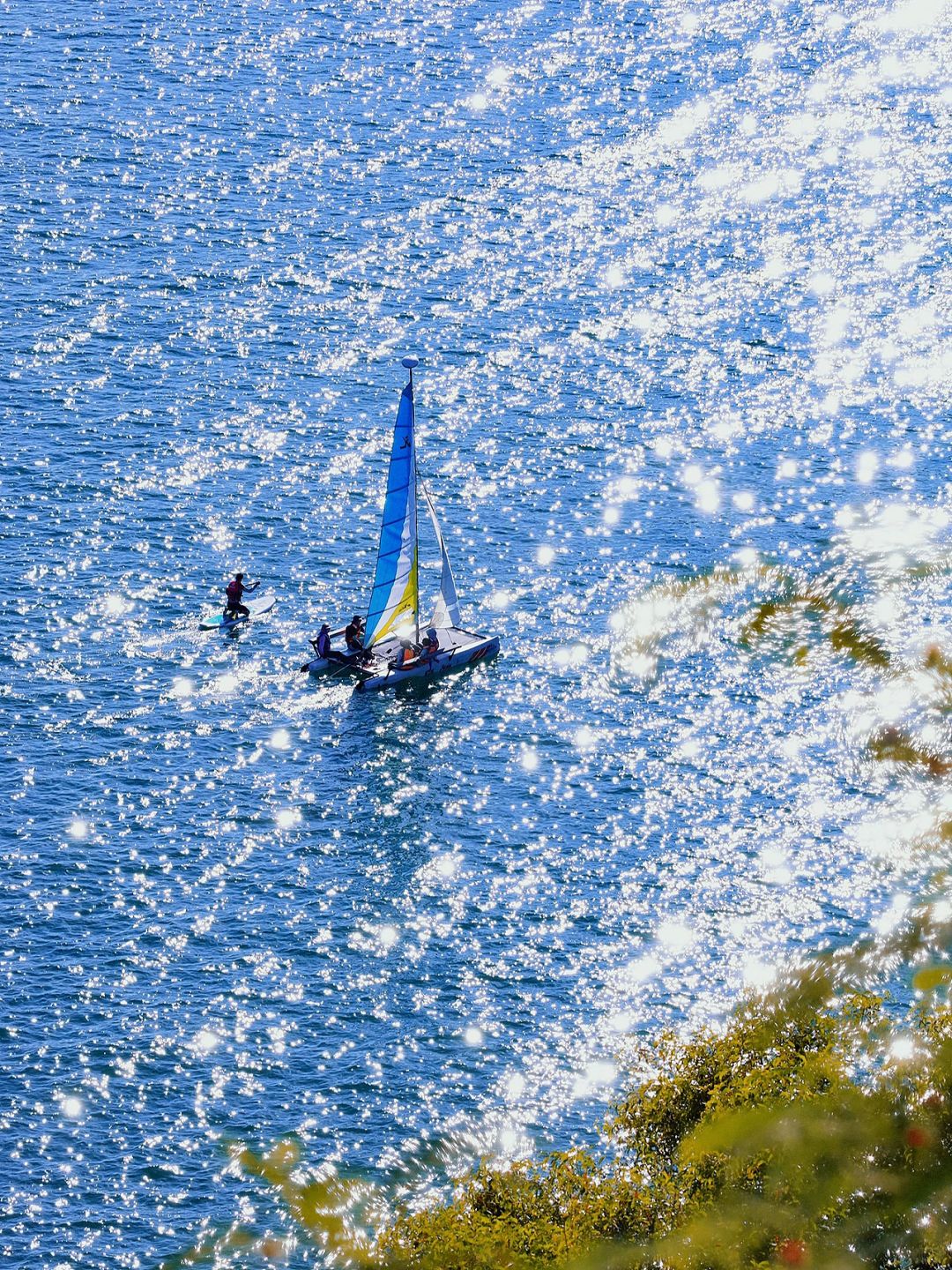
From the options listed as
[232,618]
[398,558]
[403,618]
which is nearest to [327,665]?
[403,618]

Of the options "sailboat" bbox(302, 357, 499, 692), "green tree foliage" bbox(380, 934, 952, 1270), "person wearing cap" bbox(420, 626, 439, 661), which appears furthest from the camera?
"person wearing cap" bbox(420, 626, 439, 661)

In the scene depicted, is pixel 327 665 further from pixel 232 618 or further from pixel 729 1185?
Answer: pixel 729 1185

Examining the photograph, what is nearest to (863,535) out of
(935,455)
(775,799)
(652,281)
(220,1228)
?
(935,455)

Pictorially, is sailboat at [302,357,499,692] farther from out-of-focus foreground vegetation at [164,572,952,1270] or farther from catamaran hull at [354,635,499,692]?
out-of-focus foreground vegetation at [164,572,952,1270]

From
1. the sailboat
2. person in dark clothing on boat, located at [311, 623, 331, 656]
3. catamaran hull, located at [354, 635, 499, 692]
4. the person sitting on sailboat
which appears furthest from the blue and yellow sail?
person in dark clothing on boat, located at [311, 623, 331, 656]

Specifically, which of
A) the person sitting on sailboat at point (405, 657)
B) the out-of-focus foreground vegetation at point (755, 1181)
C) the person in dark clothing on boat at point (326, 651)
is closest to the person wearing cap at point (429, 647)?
the person sitting on sailboat at point (405, 657)

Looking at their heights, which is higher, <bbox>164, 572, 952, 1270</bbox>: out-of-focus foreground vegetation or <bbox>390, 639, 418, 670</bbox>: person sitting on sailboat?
<bbox>390, 639, 418, 670</bbox>: person sitting on sailboat
